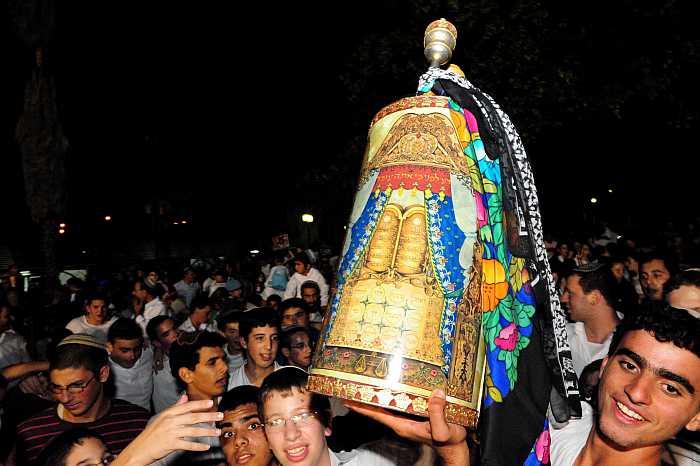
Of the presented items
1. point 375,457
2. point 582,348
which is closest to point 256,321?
point 375,457

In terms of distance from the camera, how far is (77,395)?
395 cm

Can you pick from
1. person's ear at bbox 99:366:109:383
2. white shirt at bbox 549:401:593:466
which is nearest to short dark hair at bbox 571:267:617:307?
white shirt at bbox 549:401:593:466

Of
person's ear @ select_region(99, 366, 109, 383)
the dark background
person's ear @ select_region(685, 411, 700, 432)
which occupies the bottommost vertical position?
person's ear @ select_region(99, 366, 109, 383)

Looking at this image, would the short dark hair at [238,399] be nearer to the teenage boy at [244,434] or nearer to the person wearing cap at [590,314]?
the teenage boy at [244,434]

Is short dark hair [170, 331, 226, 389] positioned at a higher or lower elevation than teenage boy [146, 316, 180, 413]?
higher

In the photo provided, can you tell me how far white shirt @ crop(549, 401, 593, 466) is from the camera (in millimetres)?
2867

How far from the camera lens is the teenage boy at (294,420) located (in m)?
2.95

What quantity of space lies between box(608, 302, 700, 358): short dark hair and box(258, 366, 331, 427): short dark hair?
1.58m

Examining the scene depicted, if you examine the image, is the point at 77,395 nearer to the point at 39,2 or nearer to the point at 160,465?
the point at 160,465

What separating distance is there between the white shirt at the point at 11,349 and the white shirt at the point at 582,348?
5.71 meters

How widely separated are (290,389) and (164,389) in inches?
123

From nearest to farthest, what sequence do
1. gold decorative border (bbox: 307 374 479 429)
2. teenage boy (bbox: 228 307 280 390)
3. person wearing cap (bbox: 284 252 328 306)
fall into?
gold decorative border (bbox: 307 374 479 429) → teenage boy (bbox: 228 307 280 390) → person wearing cap (bbox: 284 252 328 306)

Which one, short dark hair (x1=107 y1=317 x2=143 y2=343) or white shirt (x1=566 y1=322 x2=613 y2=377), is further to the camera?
short dark hair (x1=107 y1=317 x2=143 y2=343)

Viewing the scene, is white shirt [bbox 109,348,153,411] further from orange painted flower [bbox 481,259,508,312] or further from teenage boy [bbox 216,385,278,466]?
orange painted flower [bbox 481,259,508,312]
